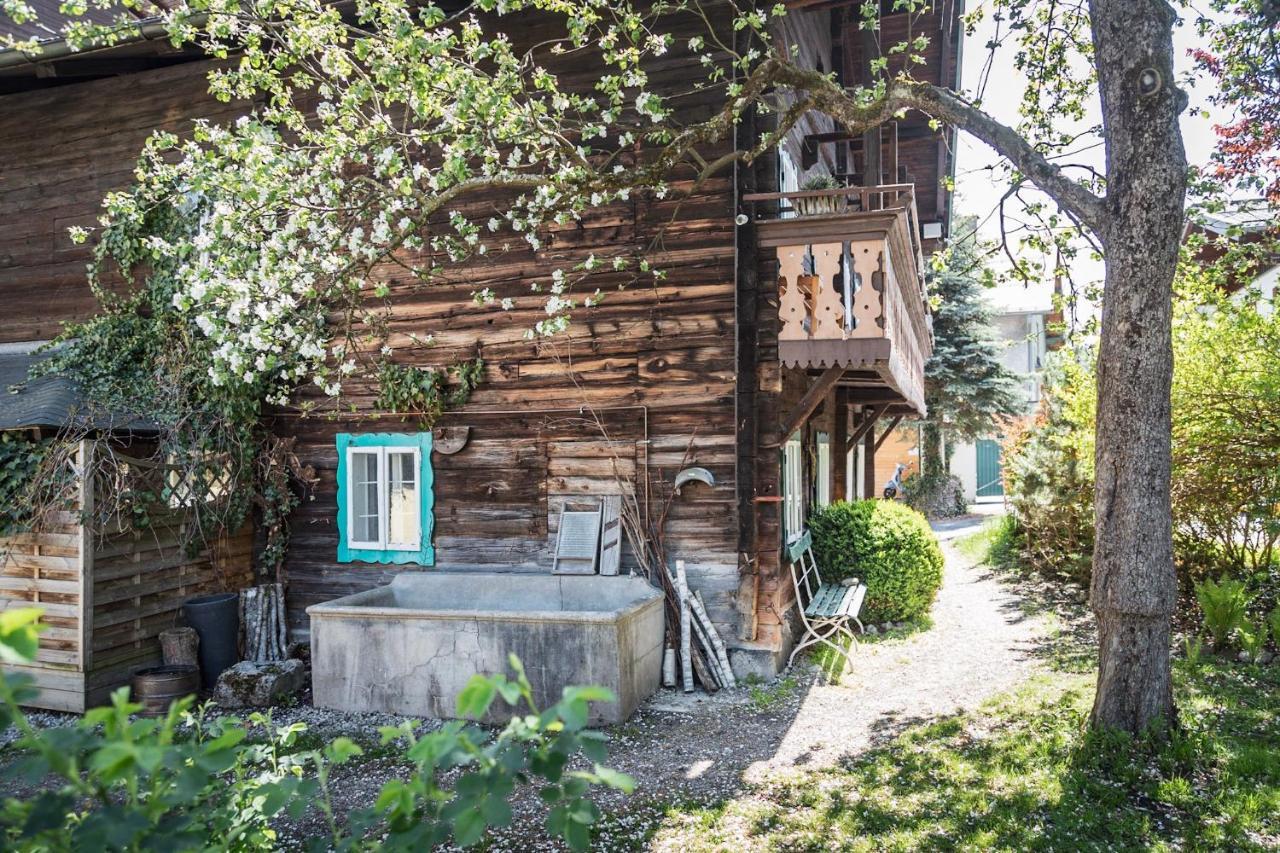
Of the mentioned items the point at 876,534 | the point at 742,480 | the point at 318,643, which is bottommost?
the point at 318,643

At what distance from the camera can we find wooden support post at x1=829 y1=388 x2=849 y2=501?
14234mm

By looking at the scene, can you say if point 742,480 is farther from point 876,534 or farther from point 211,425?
point 211,425

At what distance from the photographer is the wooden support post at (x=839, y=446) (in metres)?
14.2

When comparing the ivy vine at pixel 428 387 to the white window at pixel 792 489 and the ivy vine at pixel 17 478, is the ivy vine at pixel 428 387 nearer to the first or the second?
the ivy vine at pixel 17 478

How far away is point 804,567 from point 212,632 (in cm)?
637

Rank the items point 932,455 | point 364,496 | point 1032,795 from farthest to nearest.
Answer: point 932,455
point 364,496
point 1032,795

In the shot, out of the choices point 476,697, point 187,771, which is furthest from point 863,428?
point 187,771


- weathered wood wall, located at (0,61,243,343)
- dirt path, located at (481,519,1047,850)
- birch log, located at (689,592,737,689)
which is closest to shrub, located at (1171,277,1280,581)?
dirt path, located at (481,519,1047,850)

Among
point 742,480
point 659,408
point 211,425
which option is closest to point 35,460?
point 211,425

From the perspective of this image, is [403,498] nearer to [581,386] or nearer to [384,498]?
[384,498]

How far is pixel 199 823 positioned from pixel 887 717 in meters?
5.86

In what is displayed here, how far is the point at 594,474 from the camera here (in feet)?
28.2

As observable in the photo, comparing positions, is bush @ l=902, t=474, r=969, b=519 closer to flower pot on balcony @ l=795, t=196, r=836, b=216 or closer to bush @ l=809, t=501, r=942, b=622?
bush @ l=809, t=501, r=942, b=622

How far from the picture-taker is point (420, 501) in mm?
9203
